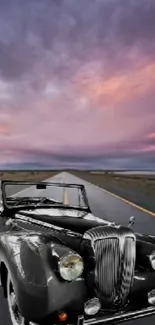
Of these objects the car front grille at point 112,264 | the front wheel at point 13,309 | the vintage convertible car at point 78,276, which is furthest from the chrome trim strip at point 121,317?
the front wheel at point 13,309

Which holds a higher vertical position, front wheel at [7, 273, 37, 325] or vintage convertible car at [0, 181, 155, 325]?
vintage convertible car at [0, 181, 155, 325]

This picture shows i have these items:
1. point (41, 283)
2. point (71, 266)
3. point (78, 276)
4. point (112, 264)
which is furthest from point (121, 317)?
point (41, 283)

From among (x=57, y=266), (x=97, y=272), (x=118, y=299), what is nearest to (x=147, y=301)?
(x=118, y=299)

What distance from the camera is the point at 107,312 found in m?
3.64

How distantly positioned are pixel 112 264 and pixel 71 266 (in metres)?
0.45

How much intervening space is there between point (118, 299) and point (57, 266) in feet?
2.54

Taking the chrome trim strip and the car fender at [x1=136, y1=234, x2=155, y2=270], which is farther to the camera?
the car fender at [x1=136, y1=234, x2=155, y2=270]

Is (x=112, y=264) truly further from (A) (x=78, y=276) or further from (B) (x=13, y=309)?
(B) (x=13, y=309)

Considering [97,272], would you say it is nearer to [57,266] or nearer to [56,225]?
[57,266]

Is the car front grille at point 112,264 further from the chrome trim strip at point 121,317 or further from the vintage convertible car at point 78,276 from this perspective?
the chrome trim strip at point 121,317

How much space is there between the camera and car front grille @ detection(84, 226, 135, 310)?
359cm

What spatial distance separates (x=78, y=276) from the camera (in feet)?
11.5

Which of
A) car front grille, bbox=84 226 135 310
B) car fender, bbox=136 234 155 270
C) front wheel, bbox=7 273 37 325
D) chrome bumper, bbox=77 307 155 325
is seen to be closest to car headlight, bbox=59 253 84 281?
car front grille, bbox=84 226 135 310

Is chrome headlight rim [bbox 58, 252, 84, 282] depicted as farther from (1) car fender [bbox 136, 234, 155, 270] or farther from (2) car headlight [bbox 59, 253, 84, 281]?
(1) car fender [bbox 136, 234, 155, 270]
